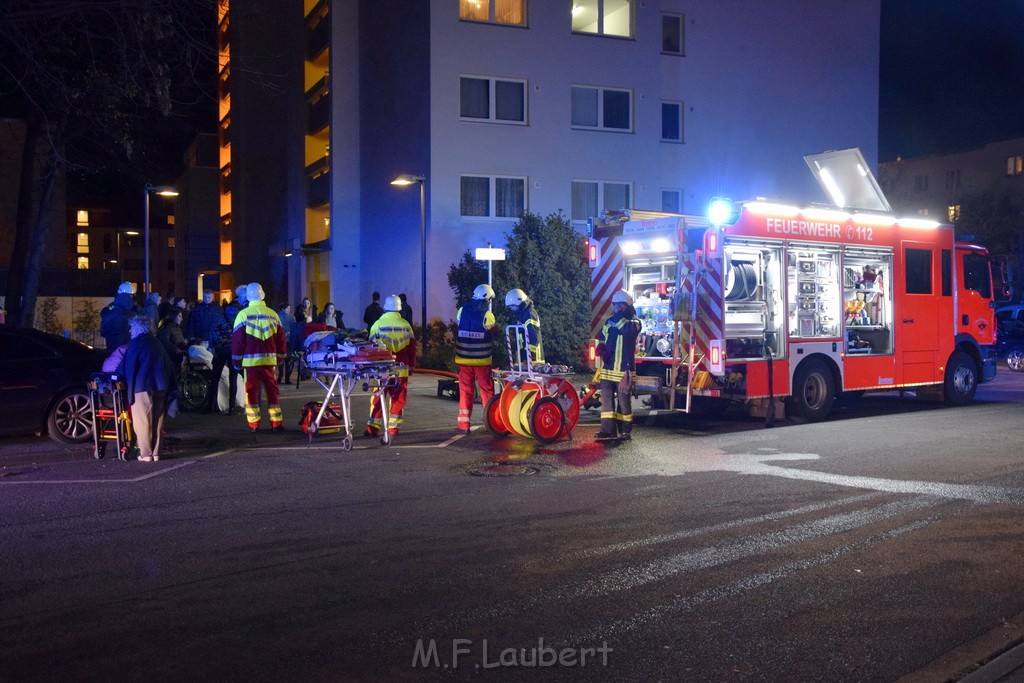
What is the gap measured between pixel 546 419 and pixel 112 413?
490 cm

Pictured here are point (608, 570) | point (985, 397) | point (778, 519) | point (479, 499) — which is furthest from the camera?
point (985, 397)

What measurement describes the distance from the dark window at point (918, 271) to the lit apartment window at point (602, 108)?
1364 cm

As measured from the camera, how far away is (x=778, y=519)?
7.52 m

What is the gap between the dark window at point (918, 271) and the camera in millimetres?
15211

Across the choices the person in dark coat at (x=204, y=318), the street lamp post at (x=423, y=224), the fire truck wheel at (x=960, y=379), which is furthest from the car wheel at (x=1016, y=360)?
the person in dark coat at (x=204, y=318)

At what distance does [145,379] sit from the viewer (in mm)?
10234

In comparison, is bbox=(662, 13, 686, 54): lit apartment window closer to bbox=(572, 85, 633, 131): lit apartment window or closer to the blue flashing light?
bbox=(572, 85, 633, 131): lit apartment window

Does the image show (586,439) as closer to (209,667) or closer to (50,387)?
(50,387)

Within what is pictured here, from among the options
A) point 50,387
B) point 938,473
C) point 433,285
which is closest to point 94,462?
point 50,387

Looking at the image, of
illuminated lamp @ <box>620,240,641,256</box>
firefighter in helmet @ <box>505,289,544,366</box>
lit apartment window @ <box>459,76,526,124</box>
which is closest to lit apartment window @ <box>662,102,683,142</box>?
lit apartment window @ <box>459,76,526,124</box>

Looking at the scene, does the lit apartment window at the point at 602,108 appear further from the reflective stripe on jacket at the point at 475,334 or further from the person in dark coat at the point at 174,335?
the reflective stripe on jacket at the point at 475,334

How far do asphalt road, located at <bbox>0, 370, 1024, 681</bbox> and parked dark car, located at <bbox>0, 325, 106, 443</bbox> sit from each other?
0.64 metres

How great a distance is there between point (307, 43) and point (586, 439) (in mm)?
26294

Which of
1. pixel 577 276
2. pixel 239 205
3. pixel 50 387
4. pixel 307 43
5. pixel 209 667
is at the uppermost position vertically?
pixel 307 43
